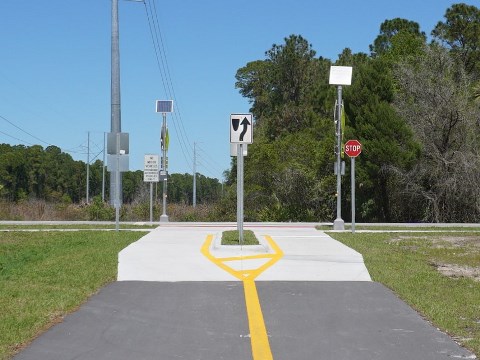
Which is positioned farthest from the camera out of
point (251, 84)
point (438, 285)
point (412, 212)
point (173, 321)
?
point (251, 84)

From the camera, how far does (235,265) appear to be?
41.3ft

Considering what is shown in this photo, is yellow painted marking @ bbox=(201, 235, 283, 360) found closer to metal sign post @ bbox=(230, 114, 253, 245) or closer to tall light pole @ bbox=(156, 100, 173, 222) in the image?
metal sign post @ bbox=(230, 114, 253, 245)

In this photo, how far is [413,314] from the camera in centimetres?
860

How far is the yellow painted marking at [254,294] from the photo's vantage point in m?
6.92

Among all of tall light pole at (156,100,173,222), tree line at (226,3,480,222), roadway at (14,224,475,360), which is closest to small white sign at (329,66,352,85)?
tall light pole at (156,100,173,222)

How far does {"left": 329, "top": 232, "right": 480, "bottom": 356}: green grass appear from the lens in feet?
27.0

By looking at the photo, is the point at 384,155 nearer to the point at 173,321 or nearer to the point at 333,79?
the point at 333,79

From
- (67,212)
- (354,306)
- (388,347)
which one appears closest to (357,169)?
(67,212)

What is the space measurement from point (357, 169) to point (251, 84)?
4058 centimetres

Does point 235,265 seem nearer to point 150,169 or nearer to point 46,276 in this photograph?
point 46,276

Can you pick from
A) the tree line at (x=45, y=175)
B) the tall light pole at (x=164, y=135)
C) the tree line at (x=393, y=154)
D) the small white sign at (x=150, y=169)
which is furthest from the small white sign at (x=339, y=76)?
the tree line at (x=45, y=175)

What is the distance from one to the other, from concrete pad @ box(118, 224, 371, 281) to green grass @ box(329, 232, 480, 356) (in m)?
0.57

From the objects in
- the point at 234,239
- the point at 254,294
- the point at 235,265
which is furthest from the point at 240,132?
the point at 254,294

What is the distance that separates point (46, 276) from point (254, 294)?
150 inches
